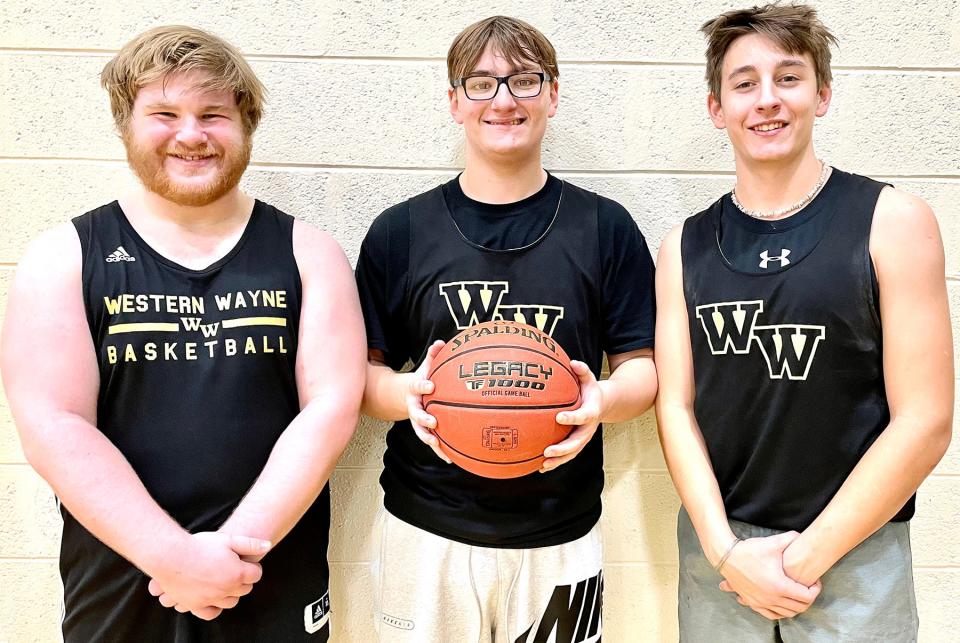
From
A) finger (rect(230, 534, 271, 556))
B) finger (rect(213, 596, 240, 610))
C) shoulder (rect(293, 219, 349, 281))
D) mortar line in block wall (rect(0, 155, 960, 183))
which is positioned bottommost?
finger (rect(213, 596, 240, 610))

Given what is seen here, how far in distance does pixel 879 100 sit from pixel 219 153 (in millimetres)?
1817

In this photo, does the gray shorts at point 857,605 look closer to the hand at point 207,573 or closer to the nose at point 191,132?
the hand at point 207,573

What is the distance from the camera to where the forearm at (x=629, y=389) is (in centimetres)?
155

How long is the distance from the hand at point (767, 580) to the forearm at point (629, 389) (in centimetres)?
38

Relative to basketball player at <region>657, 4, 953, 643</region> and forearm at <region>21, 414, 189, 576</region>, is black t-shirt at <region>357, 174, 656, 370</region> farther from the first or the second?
forearm at <region>21, 414, 189, 576</region>

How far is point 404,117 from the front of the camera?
2006 millimetres

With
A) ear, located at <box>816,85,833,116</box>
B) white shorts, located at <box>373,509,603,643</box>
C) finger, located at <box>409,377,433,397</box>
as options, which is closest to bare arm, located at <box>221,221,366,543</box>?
finger, located at <box>409,377,433,397</box>

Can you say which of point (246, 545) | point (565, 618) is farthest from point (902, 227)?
point (246, 545)

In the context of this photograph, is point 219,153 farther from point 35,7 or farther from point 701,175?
point 701,175

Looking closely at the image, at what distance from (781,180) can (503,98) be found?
0.67 metres

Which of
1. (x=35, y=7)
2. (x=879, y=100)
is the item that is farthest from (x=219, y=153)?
(x=879, y=100)

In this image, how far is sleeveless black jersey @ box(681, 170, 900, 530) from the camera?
1489 millimetres

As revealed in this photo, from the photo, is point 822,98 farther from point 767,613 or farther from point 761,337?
point 767,613

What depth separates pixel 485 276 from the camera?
167cm
